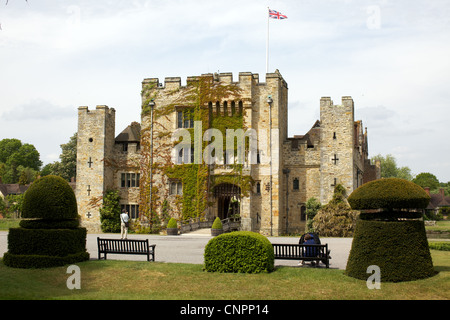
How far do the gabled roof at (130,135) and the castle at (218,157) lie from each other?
3.00 feet

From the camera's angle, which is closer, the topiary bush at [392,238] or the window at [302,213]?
the topiary bush at [392,238]

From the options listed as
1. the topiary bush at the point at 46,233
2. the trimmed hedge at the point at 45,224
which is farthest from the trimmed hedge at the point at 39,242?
the trimmed hedge at the point at 45,224

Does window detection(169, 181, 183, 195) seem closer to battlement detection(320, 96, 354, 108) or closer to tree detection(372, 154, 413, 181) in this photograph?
battlement detection(320, 96, 354, 108)

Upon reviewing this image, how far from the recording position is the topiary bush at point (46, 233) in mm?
16203

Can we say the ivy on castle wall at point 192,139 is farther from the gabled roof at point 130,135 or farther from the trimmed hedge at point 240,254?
the trimmed hedge at point 240,254

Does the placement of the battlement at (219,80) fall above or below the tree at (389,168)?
above

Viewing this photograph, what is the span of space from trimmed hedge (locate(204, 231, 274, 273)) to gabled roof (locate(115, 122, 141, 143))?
2799 centimetres

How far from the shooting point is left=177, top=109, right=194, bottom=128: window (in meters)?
39.3

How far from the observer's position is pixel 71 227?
17.2 meters

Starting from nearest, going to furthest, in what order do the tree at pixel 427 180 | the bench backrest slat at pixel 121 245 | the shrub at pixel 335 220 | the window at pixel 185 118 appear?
the bench backrest slat at pixel 121 245
the shrub at pixel 335 220
the window at pixel 185 118
the tree at pixel 427 180

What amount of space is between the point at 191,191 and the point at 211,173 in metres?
2.24

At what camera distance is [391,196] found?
45.4 feet

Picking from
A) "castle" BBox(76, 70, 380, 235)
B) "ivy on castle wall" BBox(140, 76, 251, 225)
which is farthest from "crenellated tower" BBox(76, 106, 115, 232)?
"ivy on castle wall" BBox(140, 76, 251, 225)

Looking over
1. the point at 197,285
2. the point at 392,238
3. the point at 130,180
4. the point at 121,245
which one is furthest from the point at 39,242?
the point at 130,180
